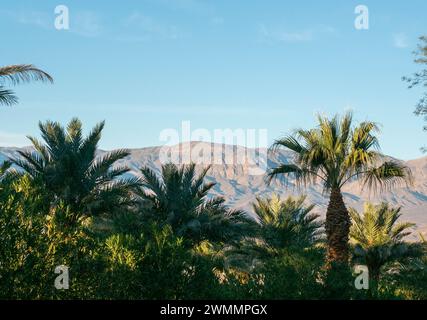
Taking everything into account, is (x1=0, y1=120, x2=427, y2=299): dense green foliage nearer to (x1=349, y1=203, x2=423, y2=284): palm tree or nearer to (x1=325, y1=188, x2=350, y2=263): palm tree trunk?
(x1=349, y1=203, x2=423, y2=284): palm tree

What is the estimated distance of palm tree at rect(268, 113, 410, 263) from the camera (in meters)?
18.6

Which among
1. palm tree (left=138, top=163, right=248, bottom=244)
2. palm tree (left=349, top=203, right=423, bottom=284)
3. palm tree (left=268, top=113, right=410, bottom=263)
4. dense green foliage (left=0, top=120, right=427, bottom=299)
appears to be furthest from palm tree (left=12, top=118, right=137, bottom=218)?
palm tree (left=349, top=203, right=423, bottom=284)

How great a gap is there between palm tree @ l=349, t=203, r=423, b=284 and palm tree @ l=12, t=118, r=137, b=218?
1044cm

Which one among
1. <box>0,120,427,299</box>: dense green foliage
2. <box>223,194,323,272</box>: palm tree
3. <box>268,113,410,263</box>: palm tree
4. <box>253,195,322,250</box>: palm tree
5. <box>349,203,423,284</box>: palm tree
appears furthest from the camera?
<box>253,195,322,250</box>: palm tree

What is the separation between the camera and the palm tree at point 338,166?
1858 cm

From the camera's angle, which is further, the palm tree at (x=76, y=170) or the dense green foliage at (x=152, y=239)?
the palm tree at (x=76, y=170)

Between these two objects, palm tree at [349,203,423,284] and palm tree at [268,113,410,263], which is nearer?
palm tree at [268,113,410,263]

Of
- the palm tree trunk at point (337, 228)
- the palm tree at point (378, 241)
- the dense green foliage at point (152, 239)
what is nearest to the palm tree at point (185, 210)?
the dense green foliage at point (152, 239)

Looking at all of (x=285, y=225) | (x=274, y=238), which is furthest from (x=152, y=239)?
(x=285, y=225)

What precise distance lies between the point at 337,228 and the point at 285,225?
7580 mm

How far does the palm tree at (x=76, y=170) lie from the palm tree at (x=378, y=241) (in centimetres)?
1044

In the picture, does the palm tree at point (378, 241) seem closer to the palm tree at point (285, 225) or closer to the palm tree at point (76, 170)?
the palm tree at point (285, 225)
